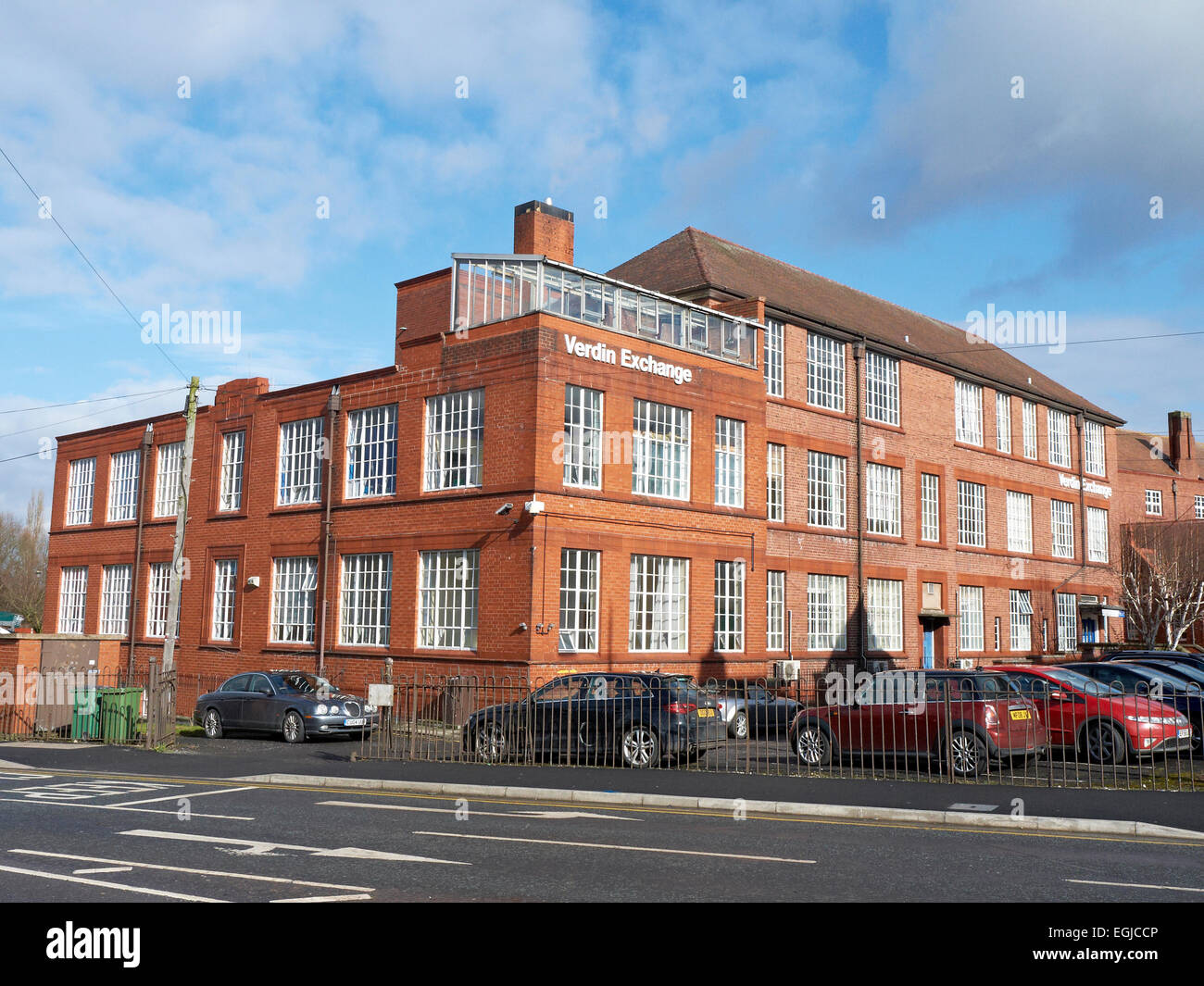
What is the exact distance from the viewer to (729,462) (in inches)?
1159

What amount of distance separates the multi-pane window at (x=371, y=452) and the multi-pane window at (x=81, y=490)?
15470mm

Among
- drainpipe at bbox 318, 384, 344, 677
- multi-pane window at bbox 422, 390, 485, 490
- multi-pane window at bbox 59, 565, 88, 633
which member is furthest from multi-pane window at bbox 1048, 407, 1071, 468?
multi-pane window at bbox 59, 565, 88, 633

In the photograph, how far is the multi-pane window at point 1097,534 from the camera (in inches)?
1884

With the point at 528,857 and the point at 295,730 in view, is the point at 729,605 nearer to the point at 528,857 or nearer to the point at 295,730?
the point at 295,730

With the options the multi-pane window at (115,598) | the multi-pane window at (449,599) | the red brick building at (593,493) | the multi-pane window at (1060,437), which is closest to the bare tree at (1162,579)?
the red brick building at (593,493)

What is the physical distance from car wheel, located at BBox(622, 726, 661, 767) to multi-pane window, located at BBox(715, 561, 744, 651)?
40.1ft

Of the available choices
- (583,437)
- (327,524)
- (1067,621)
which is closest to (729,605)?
(583,437)

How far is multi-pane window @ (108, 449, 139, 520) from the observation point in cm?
3772

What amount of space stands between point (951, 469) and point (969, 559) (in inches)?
137

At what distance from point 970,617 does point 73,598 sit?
33136mm

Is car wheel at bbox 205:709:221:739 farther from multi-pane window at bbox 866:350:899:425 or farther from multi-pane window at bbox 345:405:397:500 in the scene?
multi-pane window at bbox 866:350:899:425
